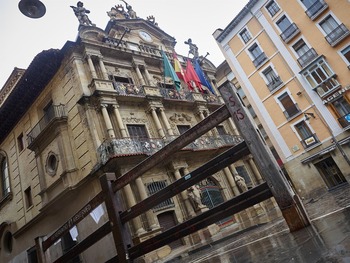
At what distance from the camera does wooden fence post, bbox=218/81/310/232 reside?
253 cm

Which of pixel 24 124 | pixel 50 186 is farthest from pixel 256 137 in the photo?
pixel 24 124

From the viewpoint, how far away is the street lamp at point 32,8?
5.30 m

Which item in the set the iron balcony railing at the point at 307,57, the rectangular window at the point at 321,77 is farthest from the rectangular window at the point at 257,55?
the rectangular window at the point at 321,77

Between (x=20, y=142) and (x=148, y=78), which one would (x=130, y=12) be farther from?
(x=20, y=142)

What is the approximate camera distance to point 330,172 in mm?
21078

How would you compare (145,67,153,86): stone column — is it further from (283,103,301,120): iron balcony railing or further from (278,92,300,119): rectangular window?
(283,103,301,120): iron balcony railing

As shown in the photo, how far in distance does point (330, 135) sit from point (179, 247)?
15.5 meters

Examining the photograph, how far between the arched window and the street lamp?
19.2 meters

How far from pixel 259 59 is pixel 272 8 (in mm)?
4770

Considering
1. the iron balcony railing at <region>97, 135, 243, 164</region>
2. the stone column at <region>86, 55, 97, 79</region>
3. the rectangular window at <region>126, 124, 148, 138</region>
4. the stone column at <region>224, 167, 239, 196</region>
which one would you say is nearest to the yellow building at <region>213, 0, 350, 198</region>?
the stone column at <region>224, 167, 239, 196</region>

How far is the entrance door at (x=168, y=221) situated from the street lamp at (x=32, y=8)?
439 inches

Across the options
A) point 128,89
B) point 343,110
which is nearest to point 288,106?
point 343,110

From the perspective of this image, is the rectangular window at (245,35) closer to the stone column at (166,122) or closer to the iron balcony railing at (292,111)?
the iron balcony railing at (292,111)

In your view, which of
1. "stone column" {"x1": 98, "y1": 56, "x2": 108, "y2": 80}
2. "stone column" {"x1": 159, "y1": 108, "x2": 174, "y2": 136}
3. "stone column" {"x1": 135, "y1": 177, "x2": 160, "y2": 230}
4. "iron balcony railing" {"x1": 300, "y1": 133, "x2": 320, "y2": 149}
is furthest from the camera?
"iron balcony railing" {"x1": 300, "y1": 133, "x2": 320, "y2": 149}
